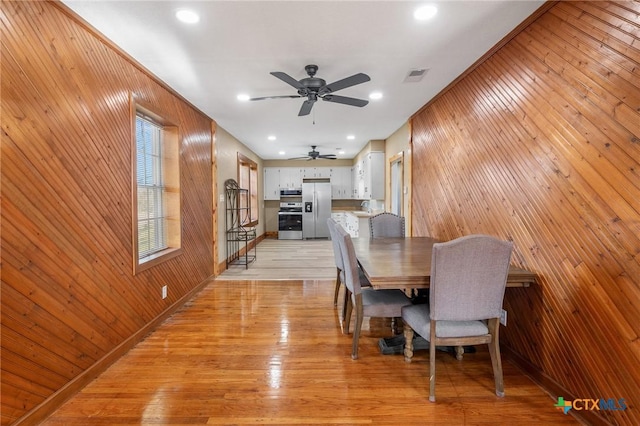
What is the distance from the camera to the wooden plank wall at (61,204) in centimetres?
153

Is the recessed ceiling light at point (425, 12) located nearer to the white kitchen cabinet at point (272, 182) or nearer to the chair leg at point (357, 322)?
the chair leg at point (357, 322)

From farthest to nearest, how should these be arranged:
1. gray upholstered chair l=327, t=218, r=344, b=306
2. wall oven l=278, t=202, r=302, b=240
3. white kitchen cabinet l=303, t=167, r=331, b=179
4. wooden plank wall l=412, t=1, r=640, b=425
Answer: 1. white kitchen cabinet l=303, t=167, r=331, b=179
2. wall oven l=278, t=202, r=302, b=240
3. gray upholstered chair l=327, t=218, r=344, b=306
4. wooden plank wall l=412, t=1, r=640, b=425

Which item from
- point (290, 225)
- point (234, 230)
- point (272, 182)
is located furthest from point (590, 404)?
point (272, 182)

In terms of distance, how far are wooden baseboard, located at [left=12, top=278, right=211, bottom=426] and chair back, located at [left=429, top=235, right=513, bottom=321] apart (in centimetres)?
238

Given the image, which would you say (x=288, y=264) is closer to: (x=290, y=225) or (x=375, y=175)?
(x=375, y=175)

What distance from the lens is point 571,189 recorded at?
1682mm

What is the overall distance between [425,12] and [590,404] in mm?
2554

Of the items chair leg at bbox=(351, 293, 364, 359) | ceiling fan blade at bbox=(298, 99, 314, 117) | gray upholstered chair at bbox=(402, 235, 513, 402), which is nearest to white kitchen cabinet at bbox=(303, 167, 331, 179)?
ceiling fan blade at bbox=(298, 99, 314, 117)

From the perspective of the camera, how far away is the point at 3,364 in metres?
1.45

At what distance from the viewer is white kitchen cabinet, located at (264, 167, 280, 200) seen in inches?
353

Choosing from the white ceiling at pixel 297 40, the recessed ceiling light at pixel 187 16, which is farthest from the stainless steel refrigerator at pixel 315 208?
the recessed ceiling light at pixel 187 16

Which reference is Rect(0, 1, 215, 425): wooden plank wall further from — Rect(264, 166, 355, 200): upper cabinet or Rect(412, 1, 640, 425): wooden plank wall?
Rect(264, 166, 355, 200): upper cabinet

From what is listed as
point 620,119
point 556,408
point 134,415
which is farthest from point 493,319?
point 134,415

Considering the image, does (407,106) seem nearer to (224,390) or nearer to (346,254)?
(346,254)
